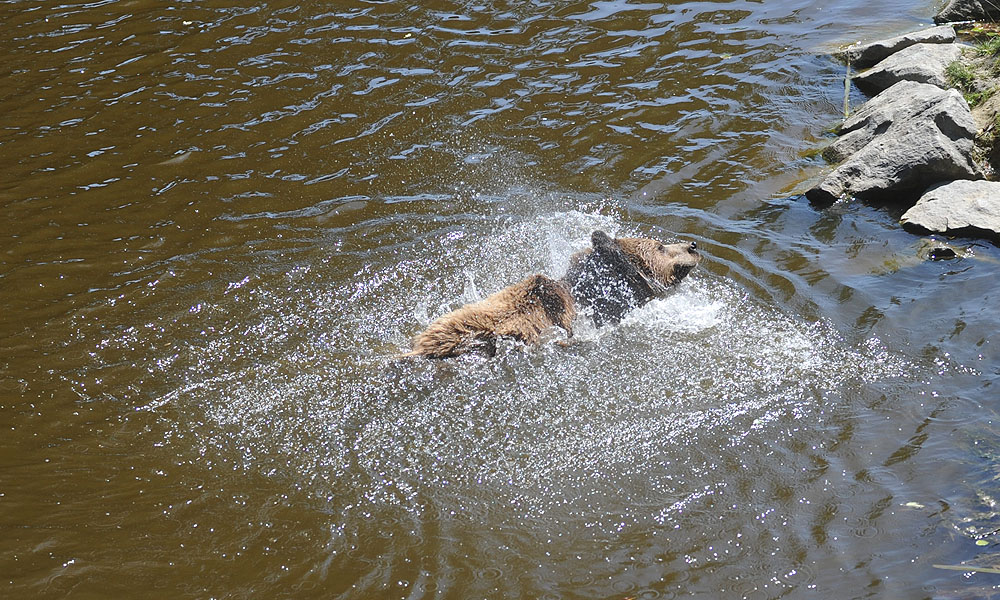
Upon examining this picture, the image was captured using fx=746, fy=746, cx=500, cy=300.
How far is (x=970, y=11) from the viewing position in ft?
Result: 37.1

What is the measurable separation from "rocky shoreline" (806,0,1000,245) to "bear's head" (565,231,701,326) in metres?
2.42

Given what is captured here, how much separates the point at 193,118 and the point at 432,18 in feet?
14.9

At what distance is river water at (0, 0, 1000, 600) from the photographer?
495 cm

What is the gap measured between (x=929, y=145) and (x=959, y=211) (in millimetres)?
928

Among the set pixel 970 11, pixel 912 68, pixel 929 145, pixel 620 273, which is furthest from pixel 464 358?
pixel 970 11

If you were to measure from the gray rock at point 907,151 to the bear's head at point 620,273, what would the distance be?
2.42 meters

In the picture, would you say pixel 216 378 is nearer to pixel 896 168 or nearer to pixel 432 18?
pixel 896 168

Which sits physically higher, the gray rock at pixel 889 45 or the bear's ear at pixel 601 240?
the gray rock at pixel 889 45

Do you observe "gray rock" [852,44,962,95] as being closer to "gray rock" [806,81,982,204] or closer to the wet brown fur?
"gray rock" [806,81,982,204]

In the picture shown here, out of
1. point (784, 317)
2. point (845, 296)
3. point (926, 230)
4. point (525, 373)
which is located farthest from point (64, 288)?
point (926, 230)

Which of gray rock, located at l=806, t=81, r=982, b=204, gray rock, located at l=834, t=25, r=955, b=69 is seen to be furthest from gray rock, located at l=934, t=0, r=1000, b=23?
gray rock, located at l=806, t=81, r=982, b=204

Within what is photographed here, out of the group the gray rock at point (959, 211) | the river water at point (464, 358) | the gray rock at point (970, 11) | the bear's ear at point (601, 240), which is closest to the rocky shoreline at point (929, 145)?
the gray rock at point (959, 211)

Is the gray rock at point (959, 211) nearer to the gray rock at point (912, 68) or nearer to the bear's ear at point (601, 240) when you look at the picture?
the gray rock at point (912, 68)

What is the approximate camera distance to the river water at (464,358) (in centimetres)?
495
